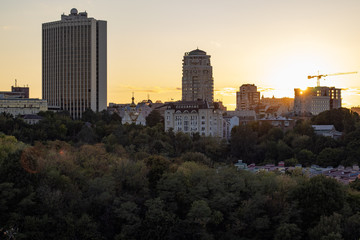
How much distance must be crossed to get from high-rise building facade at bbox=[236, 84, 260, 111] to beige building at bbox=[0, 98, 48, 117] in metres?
65.9

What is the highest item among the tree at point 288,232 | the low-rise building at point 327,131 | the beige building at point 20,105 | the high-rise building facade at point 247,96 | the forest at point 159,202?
the high-rise building facade at point 247,96

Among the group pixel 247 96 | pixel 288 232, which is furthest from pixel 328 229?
pixel 247 96

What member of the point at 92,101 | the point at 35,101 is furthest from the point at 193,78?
the point at 35,101

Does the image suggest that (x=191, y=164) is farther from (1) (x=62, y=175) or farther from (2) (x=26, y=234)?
(2) (x=26, y=234)

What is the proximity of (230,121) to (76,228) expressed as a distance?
156 feet

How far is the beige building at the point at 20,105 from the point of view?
7056cm

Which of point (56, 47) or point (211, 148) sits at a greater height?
point (56, 47)

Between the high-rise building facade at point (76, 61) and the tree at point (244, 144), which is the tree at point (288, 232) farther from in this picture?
the high-rise building facade at point (76, 61)

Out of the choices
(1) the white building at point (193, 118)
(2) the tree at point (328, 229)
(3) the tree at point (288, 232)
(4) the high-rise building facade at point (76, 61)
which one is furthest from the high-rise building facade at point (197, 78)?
(2) the tree at point (328, 229)

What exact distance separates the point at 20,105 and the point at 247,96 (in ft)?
235

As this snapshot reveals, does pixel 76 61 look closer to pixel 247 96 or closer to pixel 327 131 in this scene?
pixel 327 131

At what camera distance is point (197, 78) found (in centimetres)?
9600

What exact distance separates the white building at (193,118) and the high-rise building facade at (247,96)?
247 feet

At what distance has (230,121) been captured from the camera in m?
70.2
